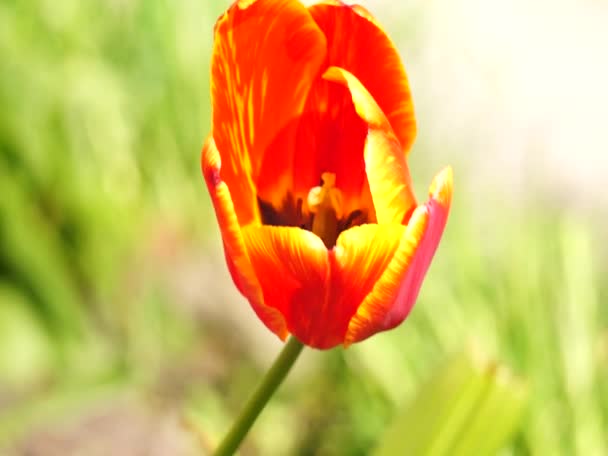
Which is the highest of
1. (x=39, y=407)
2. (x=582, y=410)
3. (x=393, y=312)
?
(x=393, y=312)

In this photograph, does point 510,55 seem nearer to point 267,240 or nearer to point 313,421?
point 313,421

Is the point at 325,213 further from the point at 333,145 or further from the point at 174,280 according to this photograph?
the point at 174,280

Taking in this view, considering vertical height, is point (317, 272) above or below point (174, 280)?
above

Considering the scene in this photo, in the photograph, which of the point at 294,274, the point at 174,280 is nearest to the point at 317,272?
the point at 294,274

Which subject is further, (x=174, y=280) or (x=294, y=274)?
(x=174, y=280)

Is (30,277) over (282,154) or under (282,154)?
under

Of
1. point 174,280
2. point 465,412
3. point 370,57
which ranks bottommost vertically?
point 174,280

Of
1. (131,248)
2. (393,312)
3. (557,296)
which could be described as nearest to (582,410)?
(557,296)
